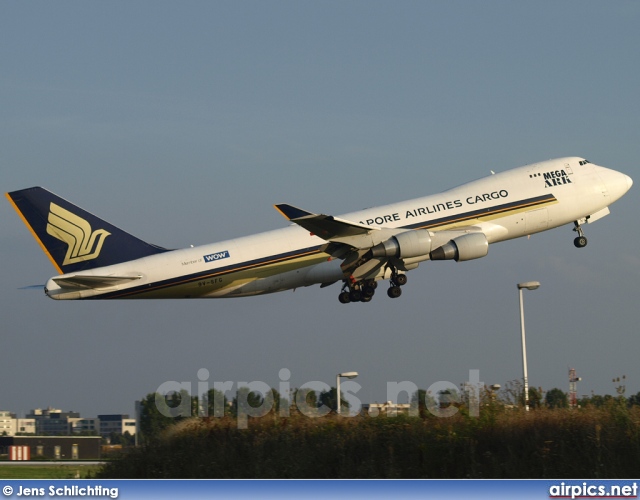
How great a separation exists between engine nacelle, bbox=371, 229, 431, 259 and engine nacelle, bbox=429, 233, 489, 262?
2.95 feet

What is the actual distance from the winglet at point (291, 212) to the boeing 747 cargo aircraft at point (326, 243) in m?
0.80

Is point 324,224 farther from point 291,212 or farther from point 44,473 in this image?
point 44,473

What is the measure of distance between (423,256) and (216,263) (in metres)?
10.1

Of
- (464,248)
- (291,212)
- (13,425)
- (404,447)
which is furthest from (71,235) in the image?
(13,425)

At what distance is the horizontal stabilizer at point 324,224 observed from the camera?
41.7 m

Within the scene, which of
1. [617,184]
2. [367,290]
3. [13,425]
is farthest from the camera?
[13,425]

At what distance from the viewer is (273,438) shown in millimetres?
28484

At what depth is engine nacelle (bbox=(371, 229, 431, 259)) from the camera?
43.6 m

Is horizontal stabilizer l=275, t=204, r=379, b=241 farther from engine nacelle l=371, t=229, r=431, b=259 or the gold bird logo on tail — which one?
the gold bird logo on tail

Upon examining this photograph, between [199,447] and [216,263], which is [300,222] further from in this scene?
[199,447]

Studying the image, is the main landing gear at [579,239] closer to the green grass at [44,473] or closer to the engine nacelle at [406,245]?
the engine nacelle at [406,245]

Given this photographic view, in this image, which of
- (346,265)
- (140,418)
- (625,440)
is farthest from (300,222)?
(625,440)

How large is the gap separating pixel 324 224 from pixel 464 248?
22.8 ft

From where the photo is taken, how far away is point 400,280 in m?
46.6
